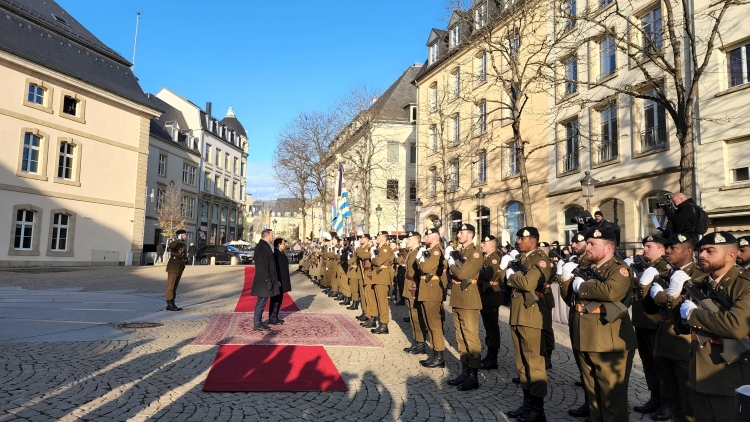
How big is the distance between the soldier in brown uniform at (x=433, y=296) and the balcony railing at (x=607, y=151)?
1548 cm

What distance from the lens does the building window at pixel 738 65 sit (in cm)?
1519

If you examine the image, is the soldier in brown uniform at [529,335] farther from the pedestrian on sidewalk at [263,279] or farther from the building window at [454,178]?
the building window at [454,178]

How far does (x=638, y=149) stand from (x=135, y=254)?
30.4 meters

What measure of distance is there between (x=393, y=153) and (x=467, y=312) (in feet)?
118

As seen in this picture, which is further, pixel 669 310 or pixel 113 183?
pixel 113 183

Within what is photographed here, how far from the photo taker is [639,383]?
641 centimetres

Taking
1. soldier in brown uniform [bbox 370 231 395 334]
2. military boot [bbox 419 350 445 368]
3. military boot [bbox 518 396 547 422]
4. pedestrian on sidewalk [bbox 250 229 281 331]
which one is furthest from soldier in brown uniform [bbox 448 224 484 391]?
pedestrian on sidewalk [bbox 250 229 281 331]

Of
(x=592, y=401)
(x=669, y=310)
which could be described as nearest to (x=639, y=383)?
(x=592, y=401)

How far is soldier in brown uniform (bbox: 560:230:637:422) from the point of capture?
4.11 meters

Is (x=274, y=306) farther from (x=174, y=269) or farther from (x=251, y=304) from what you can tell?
(x=251, y=304)

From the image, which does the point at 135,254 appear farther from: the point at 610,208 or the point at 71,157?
the point at 610,208

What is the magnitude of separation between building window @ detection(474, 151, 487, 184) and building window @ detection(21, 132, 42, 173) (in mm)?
25254

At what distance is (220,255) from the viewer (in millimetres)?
35656

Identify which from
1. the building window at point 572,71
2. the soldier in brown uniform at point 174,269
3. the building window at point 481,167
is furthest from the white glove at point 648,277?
the building window at point 481,167
